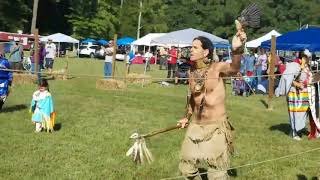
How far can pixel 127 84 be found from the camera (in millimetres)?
21109

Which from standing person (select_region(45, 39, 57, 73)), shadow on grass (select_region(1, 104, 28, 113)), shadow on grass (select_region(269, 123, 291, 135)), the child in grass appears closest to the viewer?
the child in grass

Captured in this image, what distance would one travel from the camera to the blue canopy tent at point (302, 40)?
19005 millimetres

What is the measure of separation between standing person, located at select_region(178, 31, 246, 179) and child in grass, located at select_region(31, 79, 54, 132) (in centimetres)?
515

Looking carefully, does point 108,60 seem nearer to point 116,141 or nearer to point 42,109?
point 42,109

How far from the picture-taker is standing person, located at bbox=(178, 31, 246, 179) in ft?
16.8

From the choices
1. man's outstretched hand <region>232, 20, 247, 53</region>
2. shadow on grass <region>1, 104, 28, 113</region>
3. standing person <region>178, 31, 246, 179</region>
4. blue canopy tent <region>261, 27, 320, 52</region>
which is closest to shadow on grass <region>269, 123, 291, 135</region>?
shadow on grass <region>1, 104, 28, 113</region>

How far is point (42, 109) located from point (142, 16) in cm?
5907

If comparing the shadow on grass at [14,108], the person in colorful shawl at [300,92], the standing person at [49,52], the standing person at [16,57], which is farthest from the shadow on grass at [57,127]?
the standing person at [49,52]

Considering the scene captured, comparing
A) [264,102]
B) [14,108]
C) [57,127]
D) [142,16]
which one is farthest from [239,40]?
[142,16]

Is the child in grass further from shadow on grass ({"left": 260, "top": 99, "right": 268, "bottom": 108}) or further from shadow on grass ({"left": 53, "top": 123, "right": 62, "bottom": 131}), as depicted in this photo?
shadow on grass ({"left": 260, "top": 99, "right": 268, "bottom": 108})

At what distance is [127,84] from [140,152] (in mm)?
15335

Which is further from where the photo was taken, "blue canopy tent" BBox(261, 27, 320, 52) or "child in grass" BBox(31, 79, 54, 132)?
"blue canopy tent" BBox(261, 27, 320, 52)

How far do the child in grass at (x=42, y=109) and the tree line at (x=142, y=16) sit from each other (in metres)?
50.0

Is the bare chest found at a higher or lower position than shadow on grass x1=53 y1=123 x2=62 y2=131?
higher
